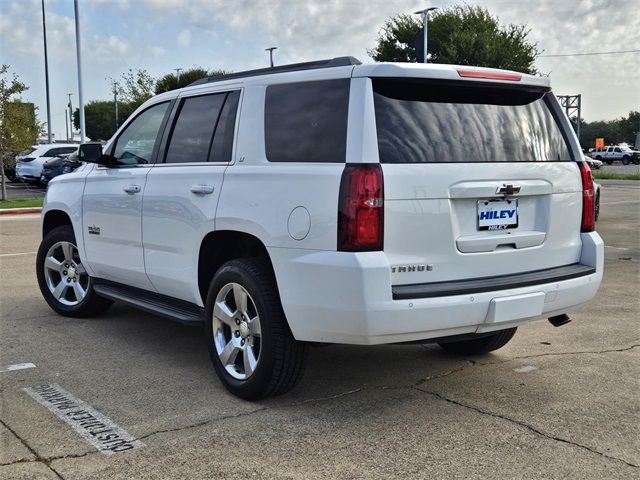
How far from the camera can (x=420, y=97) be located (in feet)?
13.1

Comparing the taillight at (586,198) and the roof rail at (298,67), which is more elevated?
the roof rail at (298,67)

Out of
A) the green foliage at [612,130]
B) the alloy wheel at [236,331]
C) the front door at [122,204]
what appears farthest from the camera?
the green foliage at [612,130]

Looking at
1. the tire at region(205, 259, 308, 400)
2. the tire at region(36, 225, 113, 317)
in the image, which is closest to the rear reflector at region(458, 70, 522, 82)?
the tire at region(205, 259, 308, 400)

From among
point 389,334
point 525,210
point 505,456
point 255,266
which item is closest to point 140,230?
point 255,266

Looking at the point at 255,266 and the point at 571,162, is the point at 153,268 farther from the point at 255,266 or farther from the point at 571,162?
the point at 571,162

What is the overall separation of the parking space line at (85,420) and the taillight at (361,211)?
1.50 m

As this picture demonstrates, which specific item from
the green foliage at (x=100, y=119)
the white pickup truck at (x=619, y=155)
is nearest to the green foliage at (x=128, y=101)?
the green foliage at (x=100, y=119)

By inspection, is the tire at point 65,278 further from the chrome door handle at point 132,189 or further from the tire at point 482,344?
the tire at point 482,344

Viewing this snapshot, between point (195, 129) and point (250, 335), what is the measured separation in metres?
1.57

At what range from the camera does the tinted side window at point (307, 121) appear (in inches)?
154

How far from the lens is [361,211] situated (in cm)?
367

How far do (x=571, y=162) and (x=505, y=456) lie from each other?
78.0 inches

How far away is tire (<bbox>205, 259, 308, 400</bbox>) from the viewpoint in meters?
4.07

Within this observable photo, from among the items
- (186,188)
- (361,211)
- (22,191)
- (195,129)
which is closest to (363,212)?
(361,211)
